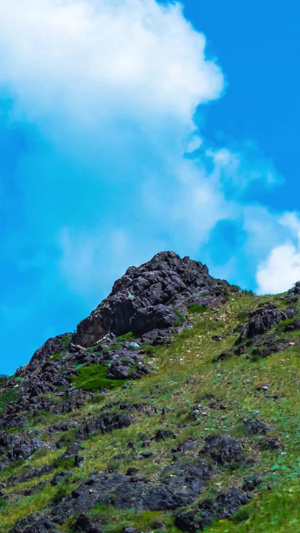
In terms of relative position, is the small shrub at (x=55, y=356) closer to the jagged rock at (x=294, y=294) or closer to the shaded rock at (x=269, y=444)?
the jagged rock at (x=294, y=294)

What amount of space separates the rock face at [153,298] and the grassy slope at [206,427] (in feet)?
23.6

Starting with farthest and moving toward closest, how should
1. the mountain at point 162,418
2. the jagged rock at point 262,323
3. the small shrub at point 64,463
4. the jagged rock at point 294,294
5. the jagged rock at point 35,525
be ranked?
1. the jagged rock at point 294,294
2. the jagged rock at point 262,323
3. the small shrub at point 64,463
4. the jagged rock at point 35,525
5. the mountain at point 162,418

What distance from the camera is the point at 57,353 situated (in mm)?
60875

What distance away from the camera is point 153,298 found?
2279 inches

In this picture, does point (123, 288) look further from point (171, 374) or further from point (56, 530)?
point (56, 530)

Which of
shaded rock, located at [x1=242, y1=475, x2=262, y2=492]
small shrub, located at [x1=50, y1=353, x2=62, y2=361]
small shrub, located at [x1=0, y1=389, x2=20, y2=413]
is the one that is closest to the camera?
shaded rock, located at [x1=242, y1=475, x2=262, y2=492]

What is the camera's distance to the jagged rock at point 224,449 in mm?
25523

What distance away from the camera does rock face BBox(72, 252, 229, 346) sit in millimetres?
55219

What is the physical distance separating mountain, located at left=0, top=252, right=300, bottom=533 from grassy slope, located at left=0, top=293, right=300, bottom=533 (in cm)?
8

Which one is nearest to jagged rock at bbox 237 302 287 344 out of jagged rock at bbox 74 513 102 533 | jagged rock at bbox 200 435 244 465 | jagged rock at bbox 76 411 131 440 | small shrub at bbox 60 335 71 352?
jagged rock at bbox 76 411 131 440

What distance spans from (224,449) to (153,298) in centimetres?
3232

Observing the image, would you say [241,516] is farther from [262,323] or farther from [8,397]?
[8,397]

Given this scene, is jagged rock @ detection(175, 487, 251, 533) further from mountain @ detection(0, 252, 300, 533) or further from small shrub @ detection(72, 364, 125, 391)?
small shrub @ detection(72, 364, 125, 391)

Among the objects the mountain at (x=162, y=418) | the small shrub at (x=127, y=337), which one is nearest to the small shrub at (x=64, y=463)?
the mountain at (x=162, y=418)
